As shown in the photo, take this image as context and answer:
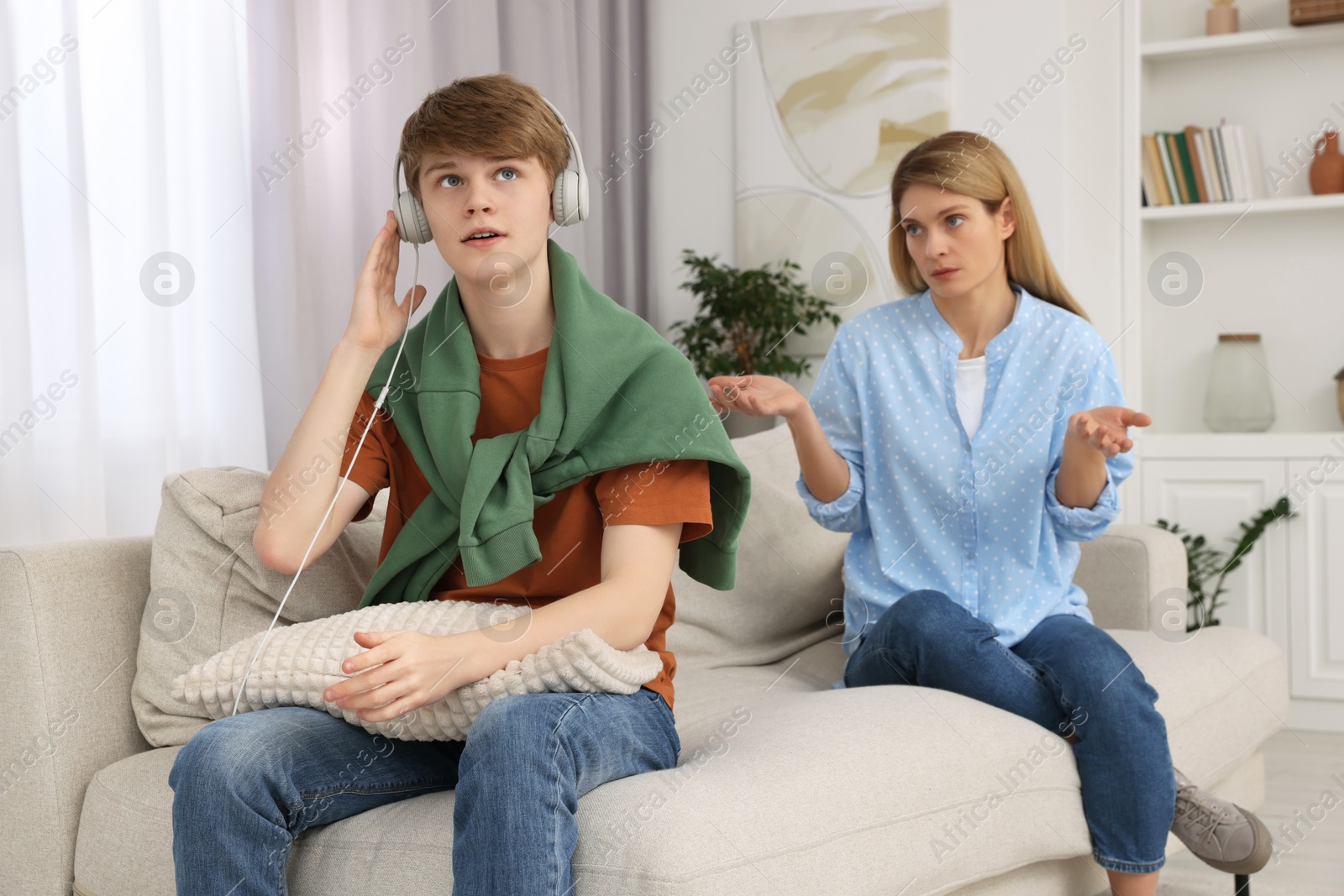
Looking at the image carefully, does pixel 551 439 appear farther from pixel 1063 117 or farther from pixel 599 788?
pixel 1063 117

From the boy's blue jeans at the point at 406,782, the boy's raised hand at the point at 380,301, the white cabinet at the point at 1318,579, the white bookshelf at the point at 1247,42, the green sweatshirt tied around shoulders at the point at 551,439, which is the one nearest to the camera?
the boy's blue jeans at the point at 406,782

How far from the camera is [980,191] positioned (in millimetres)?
1698

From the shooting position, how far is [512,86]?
129 centimetres

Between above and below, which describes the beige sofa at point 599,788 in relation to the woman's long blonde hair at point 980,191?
below

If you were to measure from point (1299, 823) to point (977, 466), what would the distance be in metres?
1.17

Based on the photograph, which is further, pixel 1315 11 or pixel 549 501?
pixel 1315 11

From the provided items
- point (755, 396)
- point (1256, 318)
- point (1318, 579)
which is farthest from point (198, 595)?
point (1256, 318)

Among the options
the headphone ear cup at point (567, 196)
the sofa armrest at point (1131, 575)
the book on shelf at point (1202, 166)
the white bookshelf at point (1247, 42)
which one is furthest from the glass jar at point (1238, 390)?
the headphone ear cup at point (567, 196)

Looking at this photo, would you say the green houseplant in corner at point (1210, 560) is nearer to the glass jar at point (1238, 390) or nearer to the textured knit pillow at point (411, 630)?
the glass jar at point (1238, 390)

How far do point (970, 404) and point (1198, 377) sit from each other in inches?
83.7

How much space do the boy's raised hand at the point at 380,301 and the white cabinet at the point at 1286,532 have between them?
2512 millimetres

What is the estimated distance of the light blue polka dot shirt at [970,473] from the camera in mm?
1665

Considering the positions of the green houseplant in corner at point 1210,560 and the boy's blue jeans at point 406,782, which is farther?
the green houseplant in corner at point 1210,560

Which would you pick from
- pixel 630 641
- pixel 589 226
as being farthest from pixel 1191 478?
pixel 630 641
